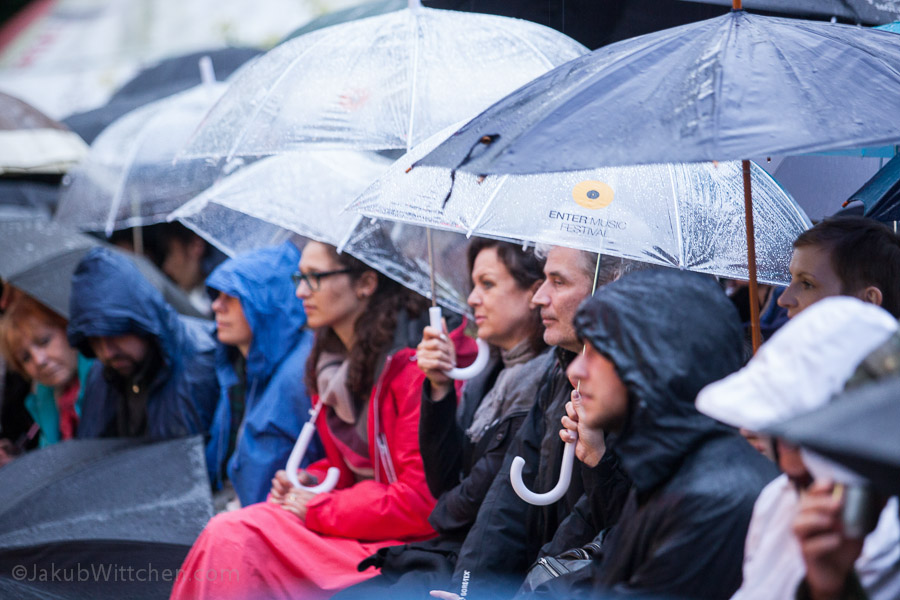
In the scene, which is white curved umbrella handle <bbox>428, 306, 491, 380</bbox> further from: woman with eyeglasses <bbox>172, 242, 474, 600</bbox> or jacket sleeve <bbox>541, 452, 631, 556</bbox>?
jacket sleeve <bbox>541, 452, 631, 556</bbox>

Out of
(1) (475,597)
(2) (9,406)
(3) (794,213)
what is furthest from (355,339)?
(2) (9,406)

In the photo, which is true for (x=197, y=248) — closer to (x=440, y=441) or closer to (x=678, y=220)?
(x=440, y=441)

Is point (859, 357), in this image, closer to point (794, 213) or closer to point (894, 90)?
point (894, 90)

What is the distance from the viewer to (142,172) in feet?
21.2

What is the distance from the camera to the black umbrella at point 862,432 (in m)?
1.32

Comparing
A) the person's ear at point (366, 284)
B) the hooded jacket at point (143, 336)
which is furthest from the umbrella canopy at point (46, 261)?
the person's ear at point (366, 284)

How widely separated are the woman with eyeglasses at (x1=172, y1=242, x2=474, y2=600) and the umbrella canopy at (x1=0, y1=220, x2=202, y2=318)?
2.05 meters

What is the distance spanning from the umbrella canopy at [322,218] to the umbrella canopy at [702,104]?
1808 millimetres

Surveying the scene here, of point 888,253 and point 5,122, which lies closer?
point 888,253

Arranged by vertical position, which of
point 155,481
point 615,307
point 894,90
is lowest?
point 155,481

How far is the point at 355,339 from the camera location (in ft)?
14.5

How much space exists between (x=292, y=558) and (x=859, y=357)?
8.92 ft

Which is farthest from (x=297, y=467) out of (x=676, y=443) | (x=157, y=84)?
(x=157, y=84)

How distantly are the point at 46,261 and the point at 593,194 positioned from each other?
4.01 metres
